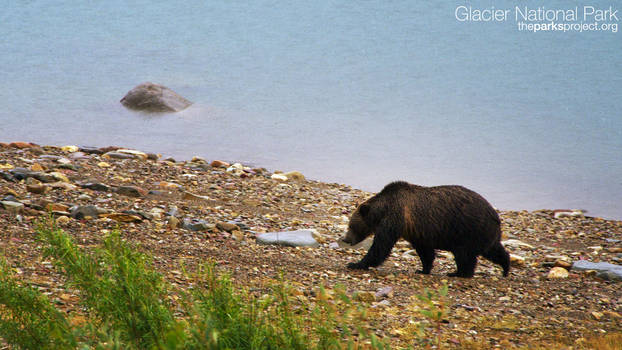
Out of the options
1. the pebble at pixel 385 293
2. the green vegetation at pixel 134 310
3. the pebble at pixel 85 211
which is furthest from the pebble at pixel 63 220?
the green vegetation at pixel 134 310

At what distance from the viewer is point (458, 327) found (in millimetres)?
5406

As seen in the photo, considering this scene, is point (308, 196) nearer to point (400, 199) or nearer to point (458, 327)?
point (400, 199)

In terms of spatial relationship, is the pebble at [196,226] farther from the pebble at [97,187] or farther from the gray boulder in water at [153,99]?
the gray boulder in water at [153,99]

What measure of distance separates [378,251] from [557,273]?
2360 millimetres

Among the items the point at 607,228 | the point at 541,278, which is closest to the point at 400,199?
the point at 541,278

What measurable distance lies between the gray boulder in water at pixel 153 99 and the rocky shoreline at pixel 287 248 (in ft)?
14.5

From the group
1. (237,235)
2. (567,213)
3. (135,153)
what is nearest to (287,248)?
(237,235)

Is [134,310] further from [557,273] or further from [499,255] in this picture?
[557,273]

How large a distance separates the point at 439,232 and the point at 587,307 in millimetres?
1683

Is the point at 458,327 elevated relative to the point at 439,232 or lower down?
lower down

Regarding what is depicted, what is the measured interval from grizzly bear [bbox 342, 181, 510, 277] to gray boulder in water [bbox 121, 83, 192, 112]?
9907mm

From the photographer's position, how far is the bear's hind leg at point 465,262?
7195mm

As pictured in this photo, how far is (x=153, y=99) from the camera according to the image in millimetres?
16141

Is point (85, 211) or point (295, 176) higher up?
point (295, 176)
